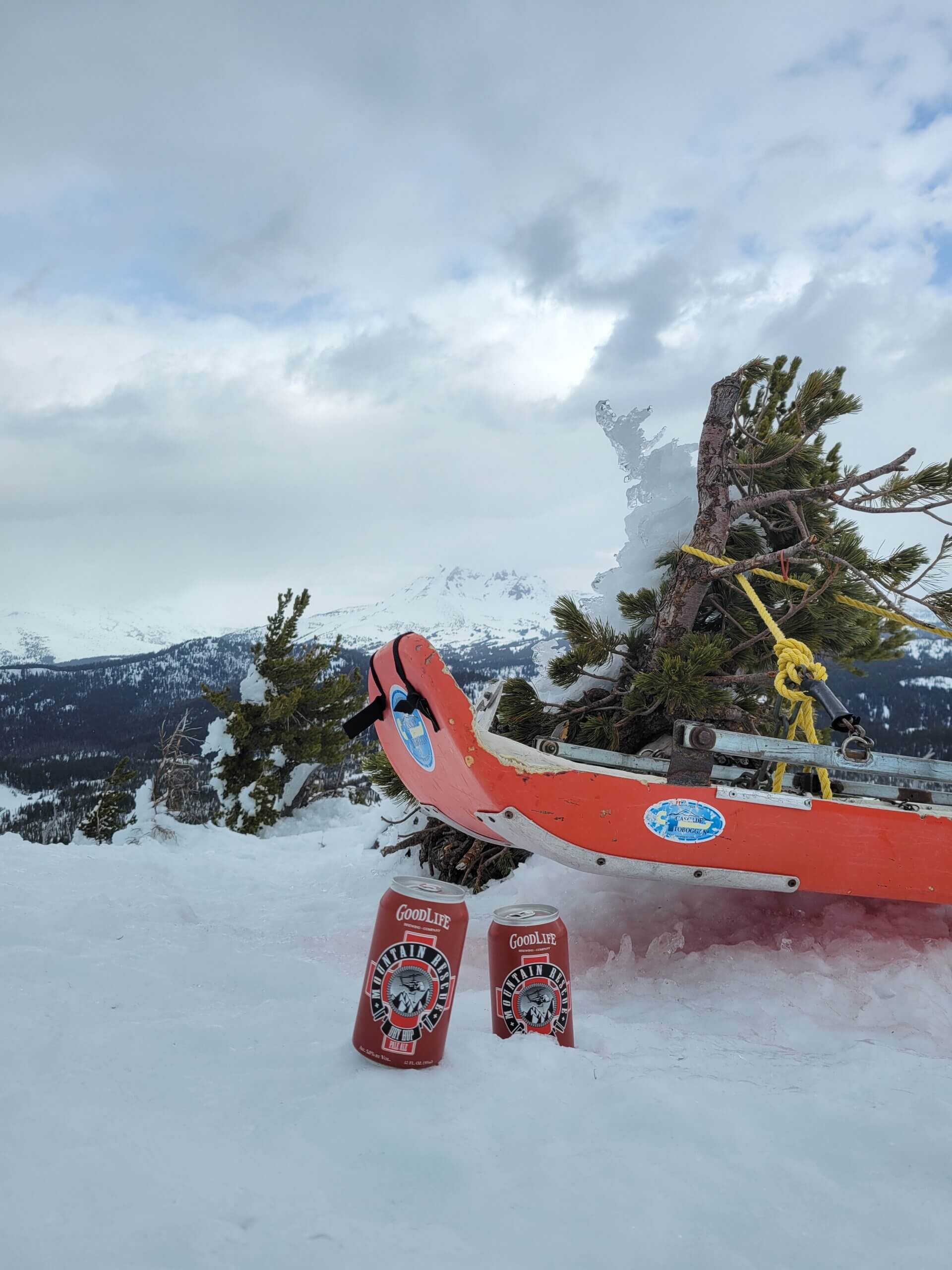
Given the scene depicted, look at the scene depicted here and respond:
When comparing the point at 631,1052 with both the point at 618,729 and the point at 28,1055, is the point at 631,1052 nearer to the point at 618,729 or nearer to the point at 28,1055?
the point at 28,1055

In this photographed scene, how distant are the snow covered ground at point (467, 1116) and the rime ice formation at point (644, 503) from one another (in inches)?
120

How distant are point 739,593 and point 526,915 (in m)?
3.84

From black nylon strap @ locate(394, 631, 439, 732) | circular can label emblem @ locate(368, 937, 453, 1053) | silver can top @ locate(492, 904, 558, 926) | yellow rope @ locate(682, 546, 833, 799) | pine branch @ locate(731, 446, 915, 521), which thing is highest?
pine branch @ locate(731, 446, 915, 521)

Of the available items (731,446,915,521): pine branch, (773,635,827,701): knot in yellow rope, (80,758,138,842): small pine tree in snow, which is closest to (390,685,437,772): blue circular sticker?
(773,635,827,701): knot in yellow rope

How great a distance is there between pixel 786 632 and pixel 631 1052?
380cm

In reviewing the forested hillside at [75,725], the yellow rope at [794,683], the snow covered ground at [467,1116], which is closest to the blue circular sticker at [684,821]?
the yellow rope at [794,683]

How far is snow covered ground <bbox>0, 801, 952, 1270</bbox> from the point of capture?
4.82 feet

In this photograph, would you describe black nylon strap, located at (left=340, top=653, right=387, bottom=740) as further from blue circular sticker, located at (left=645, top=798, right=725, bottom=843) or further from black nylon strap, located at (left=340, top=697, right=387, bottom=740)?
blue circular sticker, located at (left=645, top=798, right=725, bottom=843)

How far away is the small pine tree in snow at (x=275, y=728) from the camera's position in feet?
55.6

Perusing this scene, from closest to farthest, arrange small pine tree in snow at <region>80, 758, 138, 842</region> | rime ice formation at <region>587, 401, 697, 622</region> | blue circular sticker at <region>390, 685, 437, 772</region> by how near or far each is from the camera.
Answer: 1. blue circular sticker at <region>390, 685, 437, 772</region>
2. rime ice formation at <region>587, 401, 697, 622</region>
3. small pine tree in snow at <region>80, 758, 138, 842</region>

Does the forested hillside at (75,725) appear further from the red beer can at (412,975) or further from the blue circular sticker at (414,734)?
the red beer can at (412,975)

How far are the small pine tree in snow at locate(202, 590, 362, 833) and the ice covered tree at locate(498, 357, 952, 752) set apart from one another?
1236 cm

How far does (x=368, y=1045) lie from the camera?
2314 mm

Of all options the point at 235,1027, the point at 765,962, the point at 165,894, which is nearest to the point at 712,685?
the point at 765,962
